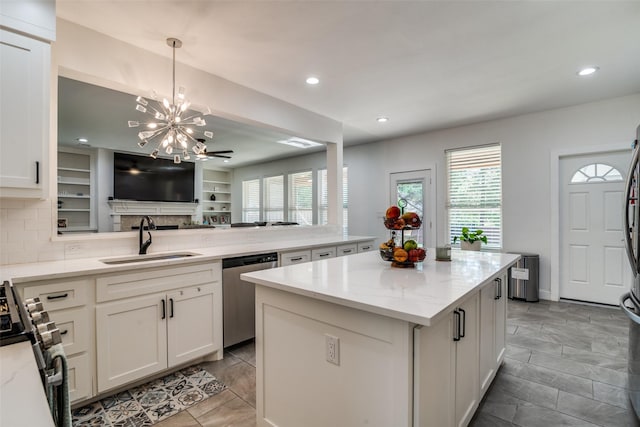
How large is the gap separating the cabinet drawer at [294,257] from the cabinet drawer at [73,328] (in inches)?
65.9

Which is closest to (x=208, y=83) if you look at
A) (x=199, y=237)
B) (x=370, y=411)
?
(x=199, y=237)

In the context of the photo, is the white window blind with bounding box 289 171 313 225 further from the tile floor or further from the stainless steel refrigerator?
the stainless steel refrigerator

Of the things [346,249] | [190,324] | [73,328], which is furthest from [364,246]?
[73,328]

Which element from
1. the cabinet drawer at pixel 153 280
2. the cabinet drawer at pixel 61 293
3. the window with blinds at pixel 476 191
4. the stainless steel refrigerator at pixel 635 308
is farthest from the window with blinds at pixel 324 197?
the cabinet drawer at pixel 61 293

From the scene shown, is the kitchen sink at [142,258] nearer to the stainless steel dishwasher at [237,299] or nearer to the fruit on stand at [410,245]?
the stainless steel dishwasher at [237,299]

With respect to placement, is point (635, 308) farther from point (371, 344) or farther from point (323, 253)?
point (323, 253)

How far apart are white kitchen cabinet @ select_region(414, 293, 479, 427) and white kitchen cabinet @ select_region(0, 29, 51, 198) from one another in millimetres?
2376

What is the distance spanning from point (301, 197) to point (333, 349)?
599cm

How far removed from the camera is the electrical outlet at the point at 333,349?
1358 millimetres

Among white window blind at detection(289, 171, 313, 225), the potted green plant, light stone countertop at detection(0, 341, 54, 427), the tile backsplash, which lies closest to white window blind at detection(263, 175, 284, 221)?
white window blind at detection(289, 171, 313, 225)

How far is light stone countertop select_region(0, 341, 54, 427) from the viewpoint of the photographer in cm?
52

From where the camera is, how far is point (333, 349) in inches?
54.0

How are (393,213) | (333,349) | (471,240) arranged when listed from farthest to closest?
(471,240), (393,213), (333,349)

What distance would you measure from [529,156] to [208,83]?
441 cm
